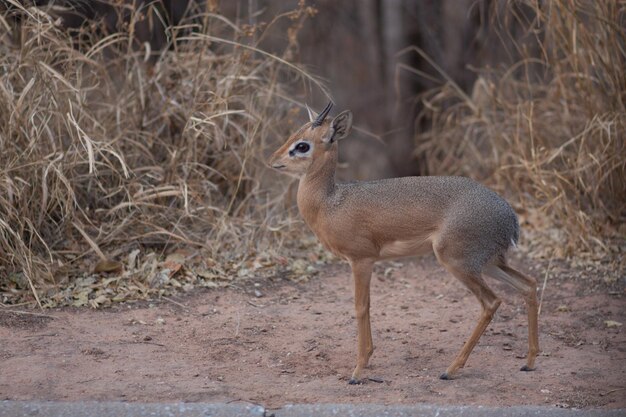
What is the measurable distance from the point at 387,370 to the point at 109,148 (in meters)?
2.51

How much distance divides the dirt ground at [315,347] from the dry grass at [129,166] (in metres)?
0.38

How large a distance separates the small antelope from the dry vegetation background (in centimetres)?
127

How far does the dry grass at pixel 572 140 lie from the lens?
678 cm

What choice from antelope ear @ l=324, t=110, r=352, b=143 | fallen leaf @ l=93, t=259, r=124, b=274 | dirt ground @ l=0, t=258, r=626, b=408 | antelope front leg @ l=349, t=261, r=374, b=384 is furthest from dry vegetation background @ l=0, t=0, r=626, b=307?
antelope front leg @ l=349, t=261, r=374, b=384

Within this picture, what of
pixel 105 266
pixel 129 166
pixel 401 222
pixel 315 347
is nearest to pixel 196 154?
pixel 129 166

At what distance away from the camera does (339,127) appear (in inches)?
199

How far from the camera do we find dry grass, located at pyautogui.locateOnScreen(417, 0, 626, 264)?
22.2 feet

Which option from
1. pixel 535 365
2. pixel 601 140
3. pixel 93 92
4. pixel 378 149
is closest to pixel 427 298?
pixel 535 365

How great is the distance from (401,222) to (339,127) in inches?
25.1

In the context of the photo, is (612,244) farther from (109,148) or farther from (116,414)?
(116,414)

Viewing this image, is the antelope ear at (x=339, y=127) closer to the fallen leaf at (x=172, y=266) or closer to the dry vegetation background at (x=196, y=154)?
the dry vegetation background at (x=196, y=154)

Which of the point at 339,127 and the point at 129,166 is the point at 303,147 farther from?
the point at 129,166

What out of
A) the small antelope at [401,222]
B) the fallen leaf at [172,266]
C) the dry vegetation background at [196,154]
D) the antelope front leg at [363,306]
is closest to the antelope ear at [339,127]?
the small antelope at [401,222]

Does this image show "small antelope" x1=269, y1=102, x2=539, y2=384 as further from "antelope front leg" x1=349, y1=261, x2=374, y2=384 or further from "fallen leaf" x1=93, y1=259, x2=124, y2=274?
"fallen leaf" x1=93, y1=259, x2=124, y2=274
